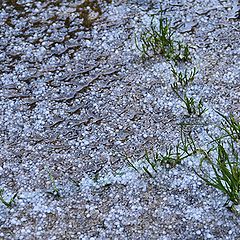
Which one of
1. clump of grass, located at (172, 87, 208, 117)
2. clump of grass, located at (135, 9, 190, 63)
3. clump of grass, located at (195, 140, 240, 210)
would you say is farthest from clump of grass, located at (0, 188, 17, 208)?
clump of grass, located at (135, 9, 190, 63)

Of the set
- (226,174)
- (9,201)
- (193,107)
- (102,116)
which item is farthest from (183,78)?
(9,201)

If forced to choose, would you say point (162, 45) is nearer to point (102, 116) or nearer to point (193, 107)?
point (193, 107)

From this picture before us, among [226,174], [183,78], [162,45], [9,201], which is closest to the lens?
[226,174]

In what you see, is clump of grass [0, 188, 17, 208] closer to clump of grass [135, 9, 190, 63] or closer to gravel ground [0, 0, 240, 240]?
gravel ground [0, 0, 240, 240]

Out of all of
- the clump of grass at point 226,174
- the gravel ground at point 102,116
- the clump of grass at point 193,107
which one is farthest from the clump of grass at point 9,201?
the clump of grass at point 193,107

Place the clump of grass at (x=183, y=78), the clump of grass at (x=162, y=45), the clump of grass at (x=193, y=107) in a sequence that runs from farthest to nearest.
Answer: the clump of grass at (x=162, y=45), the clump of grass at (x=183, y=78), the clump of grass at (x=193, y=107)

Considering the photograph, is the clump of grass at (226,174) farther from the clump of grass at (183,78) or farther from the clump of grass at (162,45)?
the clump of grass at (162,45)
